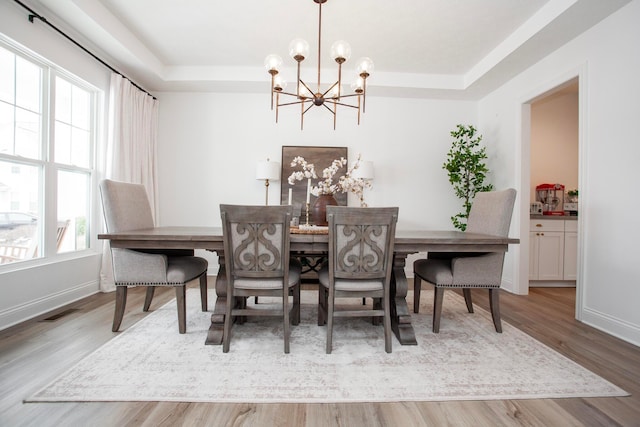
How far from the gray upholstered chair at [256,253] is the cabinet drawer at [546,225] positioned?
350 centimetres

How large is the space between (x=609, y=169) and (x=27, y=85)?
4924 mm

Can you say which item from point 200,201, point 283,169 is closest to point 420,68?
point 283,169

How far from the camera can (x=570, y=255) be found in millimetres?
3736

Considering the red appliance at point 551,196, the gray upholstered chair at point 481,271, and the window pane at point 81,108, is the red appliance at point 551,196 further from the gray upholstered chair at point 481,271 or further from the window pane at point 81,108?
the window pane at point 81,108

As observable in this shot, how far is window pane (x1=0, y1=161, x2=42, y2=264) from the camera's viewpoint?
230 cm

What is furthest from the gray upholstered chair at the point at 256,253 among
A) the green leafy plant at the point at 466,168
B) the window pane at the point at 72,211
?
the green leafy plant at the point at 466,168

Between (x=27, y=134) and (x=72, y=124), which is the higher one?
(x=72, y=124)

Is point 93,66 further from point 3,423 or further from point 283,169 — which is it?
point 3,423

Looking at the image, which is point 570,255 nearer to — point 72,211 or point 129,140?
point 129,140

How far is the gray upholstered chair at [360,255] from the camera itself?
1787mm

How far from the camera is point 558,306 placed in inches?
116

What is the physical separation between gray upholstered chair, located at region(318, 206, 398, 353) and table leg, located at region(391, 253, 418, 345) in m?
0.22

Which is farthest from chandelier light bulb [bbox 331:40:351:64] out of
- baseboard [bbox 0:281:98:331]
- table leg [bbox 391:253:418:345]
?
baseboard [bbox 0:281:98:331]

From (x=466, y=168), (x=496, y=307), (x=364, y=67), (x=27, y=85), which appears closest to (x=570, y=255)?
(x=466, y=168)
